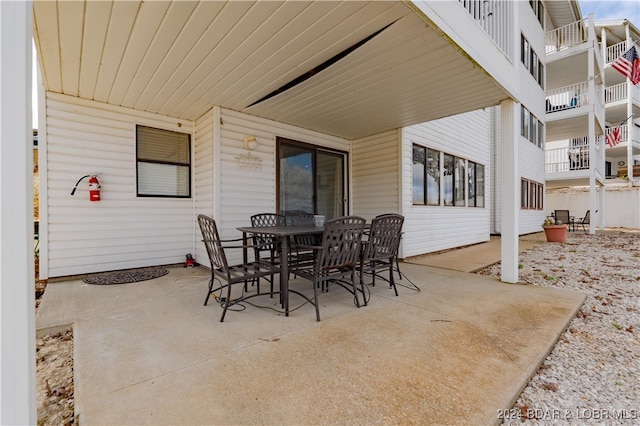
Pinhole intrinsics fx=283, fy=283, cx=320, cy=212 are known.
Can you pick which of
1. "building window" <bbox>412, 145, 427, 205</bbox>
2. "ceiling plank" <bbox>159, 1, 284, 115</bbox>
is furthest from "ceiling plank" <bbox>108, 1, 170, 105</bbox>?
"building window" <bbox>412, 145, 427, 205</bbox>

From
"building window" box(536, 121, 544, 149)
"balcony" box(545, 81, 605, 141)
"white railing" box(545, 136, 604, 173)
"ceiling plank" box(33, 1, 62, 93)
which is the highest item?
"balcony" box(545, 81, 605, 141)

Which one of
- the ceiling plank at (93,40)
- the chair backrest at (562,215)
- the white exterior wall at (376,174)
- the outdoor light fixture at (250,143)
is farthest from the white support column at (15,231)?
the chair backrest at (562,215)

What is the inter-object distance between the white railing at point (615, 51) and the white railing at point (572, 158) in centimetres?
443

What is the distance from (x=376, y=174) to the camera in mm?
6441

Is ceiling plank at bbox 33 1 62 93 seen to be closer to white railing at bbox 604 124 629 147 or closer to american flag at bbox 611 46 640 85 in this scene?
american flag at bbox 611 46 640 85

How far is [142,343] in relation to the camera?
227 cm

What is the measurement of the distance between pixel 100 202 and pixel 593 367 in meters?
6.09

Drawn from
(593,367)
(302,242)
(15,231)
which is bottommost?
(593,367)

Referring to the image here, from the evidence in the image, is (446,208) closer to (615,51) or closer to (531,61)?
(531,61)

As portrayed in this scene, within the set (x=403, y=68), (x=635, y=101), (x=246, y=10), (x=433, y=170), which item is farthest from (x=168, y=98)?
(x=635, y=101)

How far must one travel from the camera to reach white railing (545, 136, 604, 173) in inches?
473

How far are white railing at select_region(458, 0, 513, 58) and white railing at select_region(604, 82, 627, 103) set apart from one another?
17036 millimetres

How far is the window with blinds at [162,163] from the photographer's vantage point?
4.89 m

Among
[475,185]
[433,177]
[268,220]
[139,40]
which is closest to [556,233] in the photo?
[475,185]
